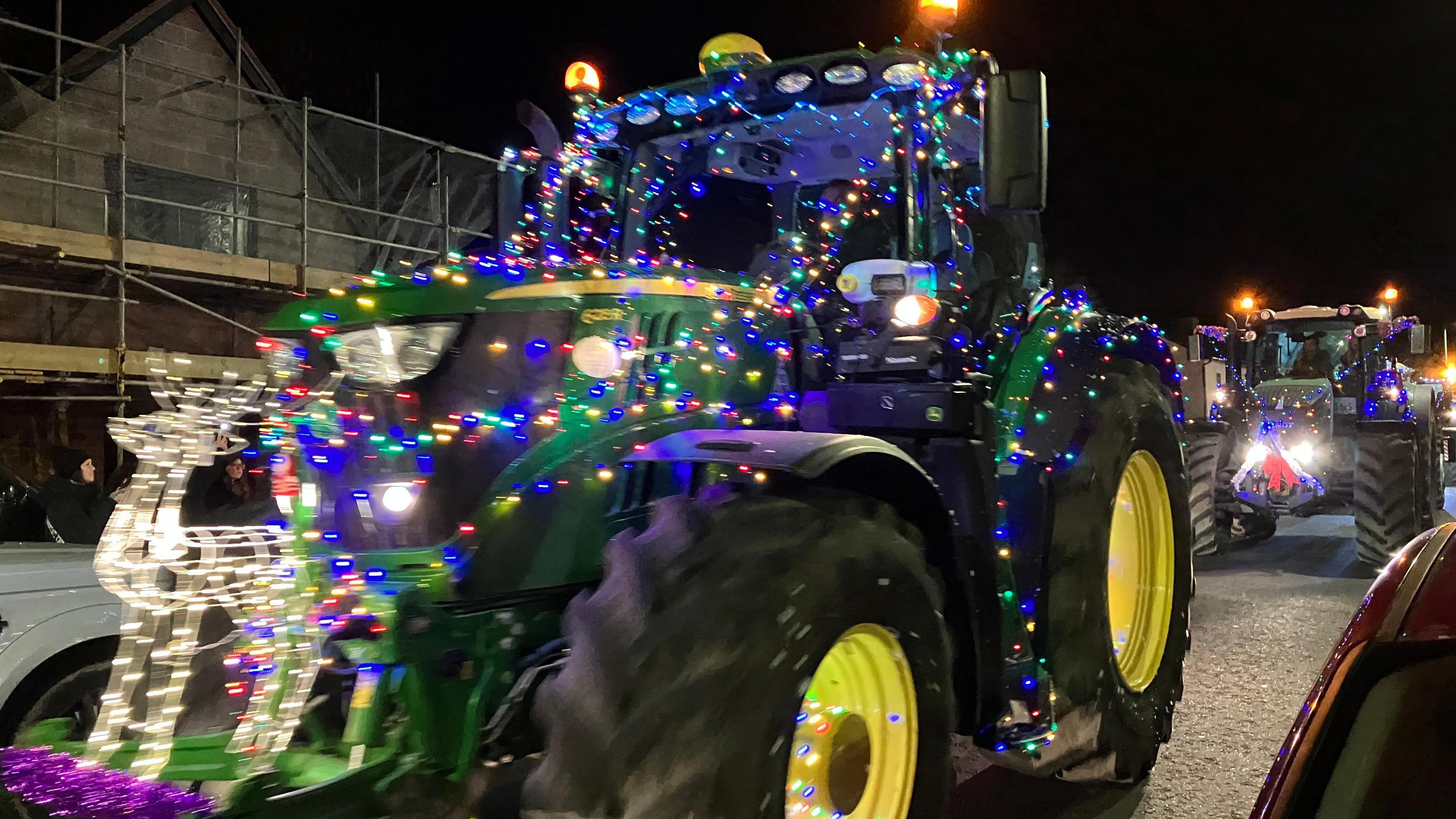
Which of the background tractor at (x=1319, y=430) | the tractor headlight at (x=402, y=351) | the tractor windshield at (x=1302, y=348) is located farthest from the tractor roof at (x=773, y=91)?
the tractor windshield at (x=1302, y=348)

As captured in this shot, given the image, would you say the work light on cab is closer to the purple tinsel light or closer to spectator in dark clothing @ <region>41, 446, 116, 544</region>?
the purple tinsel light

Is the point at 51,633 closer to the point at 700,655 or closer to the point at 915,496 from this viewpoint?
the point at 700,655

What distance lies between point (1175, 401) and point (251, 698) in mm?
4124

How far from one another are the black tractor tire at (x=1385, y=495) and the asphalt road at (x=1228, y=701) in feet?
0.89

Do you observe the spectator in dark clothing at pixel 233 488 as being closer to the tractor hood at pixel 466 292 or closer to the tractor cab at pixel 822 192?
the tractor cab at pixel 822 192

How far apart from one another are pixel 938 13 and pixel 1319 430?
798cm

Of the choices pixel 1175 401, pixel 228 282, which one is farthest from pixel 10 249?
pixel 1175 401

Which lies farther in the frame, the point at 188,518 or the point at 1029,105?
the point at 188,518

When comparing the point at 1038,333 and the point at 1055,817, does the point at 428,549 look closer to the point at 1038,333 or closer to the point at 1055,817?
the point at 1038,333

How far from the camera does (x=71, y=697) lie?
3904mm

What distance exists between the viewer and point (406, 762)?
7.19 feet

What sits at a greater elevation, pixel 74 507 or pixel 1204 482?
pixel 74 507

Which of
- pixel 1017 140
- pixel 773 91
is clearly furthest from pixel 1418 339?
pixel 773 91

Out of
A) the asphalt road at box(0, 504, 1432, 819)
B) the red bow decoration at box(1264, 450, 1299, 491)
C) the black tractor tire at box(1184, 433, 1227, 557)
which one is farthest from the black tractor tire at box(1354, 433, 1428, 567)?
the black tractor tire at box(1184, 433, 1227, 557)
